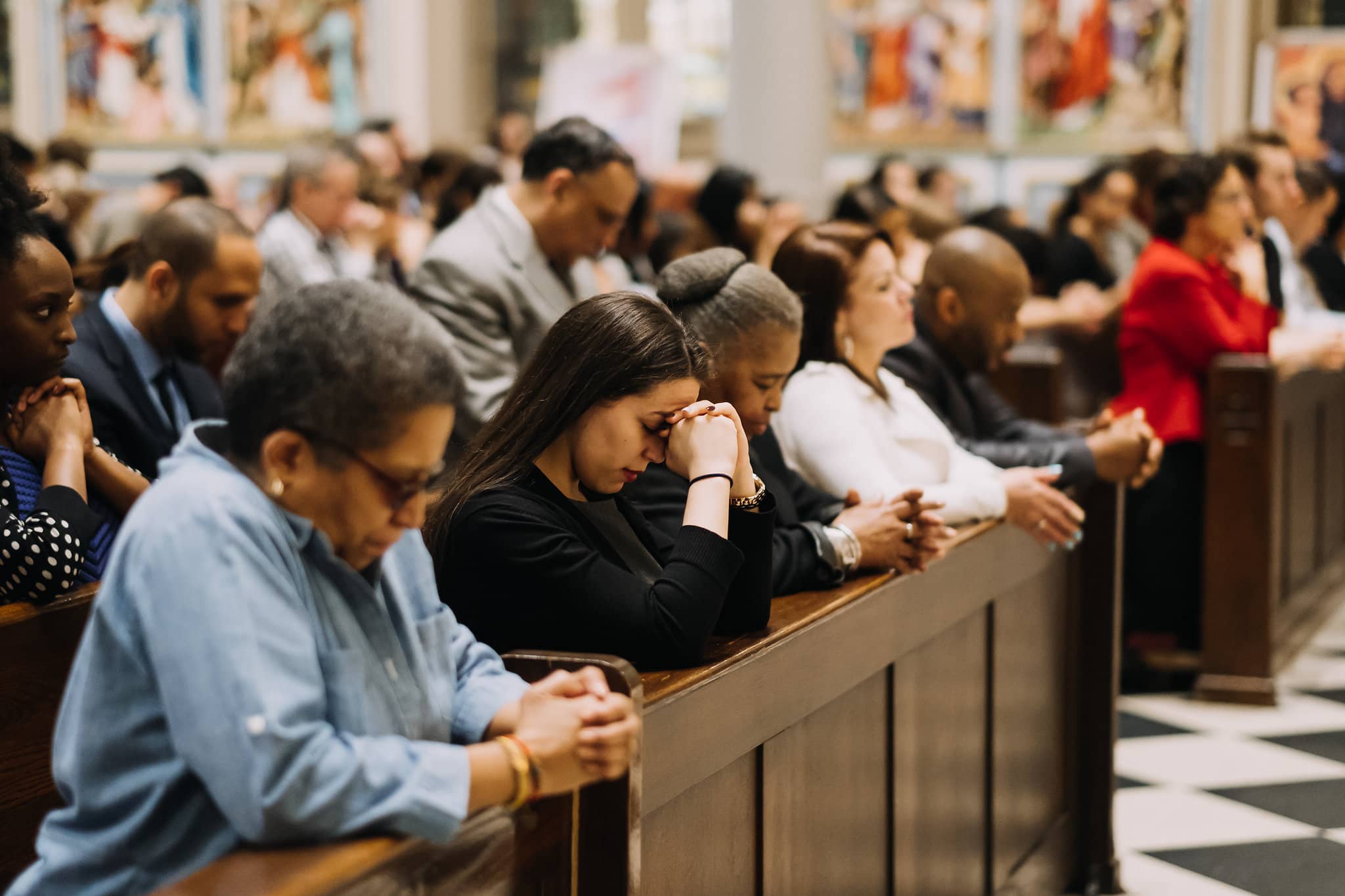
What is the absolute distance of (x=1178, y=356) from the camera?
5605 millimetres

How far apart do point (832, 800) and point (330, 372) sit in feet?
4.60

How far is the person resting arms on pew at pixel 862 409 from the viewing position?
10.9ft

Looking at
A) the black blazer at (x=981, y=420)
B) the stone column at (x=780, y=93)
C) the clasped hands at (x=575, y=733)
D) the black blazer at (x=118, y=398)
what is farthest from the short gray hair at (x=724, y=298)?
the stone column at (x=780, y=93)

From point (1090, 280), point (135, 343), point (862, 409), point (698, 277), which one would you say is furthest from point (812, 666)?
point (1090, 280)

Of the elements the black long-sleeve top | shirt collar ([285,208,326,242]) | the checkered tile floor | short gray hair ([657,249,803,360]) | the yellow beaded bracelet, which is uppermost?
shirt collar ([285,208,326,242])

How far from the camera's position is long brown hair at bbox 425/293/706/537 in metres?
2.27

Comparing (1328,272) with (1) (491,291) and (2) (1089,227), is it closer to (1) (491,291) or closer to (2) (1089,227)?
(2) (1089,227)

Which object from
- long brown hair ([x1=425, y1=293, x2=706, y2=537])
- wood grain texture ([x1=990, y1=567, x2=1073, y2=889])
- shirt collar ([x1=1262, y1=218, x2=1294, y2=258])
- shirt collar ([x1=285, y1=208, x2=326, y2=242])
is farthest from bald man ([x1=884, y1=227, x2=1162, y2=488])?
shirt collar ([x1=1262, y1=218, x2=1294, y2=258])

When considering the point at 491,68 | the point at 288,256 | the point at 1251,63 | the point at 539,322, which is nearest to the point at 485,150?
the point at 288,256

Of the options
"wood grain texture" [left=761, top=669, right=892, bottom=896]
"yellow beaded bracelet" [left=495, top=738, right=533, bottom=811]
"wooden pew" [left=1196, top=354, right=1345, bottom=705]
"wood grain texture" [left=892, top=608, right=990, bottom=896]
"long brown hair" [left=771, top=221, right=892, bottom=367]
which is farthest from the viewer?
"wooden pew" [left=1196, top=354, right=1345, bottom=705]

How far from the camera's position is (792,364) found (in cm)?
286

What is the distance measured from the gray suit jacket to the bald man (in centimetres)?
96

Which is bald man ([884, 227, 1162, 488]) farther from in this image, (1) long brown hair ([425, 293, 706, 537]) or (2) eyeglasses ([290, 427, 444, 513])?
(2) eyeglasses ([290, 427, 444, 513])

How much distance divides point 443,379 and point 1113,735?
116 inches
